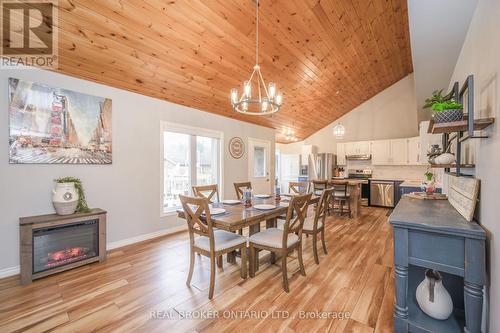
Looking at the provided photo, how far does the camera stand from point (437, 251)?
54.5 inches

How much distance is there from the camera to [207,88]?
12.5 ft

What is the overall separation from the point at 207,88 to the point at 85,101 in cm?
182

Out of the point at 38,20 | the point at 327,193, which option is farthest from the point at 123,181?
the point at 327,193

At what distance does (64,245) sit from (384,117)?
8.05 metres

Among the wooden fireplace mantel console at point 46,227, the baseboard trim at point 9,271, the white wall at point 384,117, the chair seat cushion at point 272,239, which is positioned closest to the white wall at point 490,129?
the chair seat cushion at point 272,239

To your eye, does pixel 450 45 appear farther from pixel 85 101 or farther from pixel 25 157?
pixel 25 157

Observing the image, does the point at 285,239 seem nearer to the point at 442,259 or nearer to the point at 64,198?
the point at 442,259

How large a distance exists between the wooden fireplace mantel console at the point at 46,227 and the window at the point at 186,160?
119 cm

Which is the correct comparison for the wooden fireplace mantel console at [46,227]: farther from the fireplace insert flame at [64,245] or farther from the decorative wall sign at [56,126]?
the decorative wall sign at [56,126]

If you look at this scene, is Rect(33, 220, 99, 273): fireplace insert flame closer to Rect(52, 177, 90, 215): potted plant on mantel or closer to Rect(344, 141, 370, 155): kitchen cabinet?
Rect(52, 177, 90, 215): potted plant on mantel

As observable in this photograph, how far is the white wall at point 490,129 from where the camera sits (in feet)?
3.85

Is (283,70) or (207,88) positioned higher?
(283,70)

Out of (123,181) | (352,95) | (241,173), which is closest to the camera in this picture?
(123,181)

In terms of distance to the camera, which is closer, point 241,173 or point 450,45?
point 450,45
